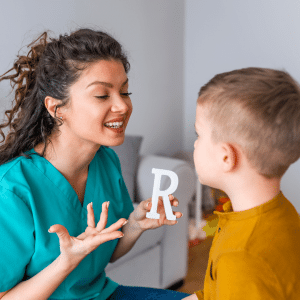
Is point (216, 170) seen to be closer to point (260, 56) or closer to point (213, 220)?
point (213, 220)

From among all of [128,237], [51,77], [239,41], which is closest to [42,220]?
[128,237]

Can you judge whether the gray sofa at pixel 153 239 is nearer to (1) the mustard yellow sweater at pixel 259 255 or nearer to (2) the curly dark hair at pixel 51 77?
(2) the curly dark hair at pixel 51 77

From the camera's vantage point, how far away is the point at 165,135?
3572 mm

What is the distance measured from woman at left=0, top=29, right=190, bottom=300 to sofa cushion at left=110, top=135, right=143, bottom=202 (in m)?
0.92

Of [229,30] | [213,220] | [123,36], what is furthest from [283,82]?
[229,30]

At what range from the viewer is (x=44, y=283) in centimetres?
89

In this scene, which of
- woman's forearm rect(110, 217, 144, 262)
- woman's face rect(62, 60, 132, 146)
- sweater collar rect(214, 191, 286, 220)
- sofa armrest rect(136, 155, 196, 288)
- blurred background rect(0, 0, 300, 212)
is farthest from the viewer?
blurred background rect(0, 0, 300, 212)

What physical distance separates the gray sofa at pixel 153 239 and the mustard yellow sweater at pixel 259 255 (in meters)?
1.14

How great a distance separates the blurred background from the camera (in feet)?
9.27

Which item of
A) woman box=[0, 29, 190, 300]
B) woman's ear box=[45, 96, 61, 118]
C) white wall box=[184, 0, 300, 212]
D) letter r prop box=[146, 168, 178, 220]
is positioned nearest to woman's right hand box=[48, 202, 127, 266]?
woman box=[0, 29, 190, 300]

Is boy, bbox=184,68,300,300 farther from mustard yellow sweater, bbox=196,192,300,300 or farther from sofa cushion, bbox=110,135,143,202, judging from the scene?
sofa cushion, bbox=110,135,143,202

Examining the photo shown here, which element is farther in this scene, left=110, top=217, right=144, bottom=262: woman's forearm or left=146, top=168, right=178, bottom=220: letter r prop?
left=110, top=217, right=144, bottom=262: woman's forearm

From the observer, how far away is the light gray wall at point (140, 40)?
84.6 inches

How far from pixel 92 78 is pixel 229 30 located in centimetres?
279
